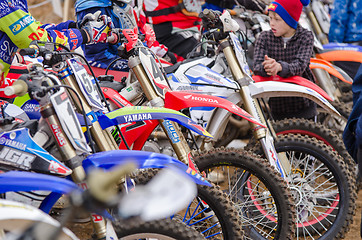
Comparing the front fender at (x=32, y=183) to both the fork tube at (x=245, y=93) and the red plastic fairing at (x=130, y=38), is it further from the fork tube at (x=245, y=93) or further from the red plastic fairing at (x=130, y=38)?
the fork tube at (x=245, y=93)

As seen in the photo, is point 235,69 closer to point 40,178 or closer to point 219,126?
point 219,126

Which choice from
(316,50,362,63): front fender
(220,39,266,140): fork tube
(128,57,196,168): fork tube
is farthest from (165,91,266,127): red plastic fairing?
(316,50,362,63): front fender

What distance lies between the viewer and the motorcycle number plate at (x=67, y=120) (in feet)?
6.27

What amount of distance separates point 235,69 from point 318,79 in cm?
171

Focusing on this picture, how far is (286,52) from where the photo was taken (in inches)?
150

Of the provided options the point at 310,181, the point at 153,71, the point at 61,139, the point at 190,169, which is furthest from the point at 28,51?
the point at 310,181

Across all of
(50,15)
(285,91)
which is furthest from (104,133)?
(50,15)

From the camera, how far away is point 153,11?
199 inches

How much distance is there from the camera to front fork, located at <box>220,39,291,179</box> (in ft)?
10.0

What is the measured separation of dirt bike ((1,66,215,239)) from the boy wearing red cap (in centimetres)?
183

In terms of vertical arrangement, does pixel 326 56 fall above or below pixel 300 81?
below

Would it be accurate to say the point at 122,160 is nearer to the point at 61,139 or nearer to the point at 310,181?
the point at 61,139

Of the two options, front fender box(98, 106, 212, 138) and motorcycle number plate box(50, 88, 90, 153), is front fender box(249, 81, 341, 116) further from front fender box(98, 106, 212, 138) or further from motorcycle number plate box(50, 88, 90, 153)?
motorcycle number plate box(50, 88, 90, 153)

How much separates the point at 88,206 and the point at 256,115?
244cm
